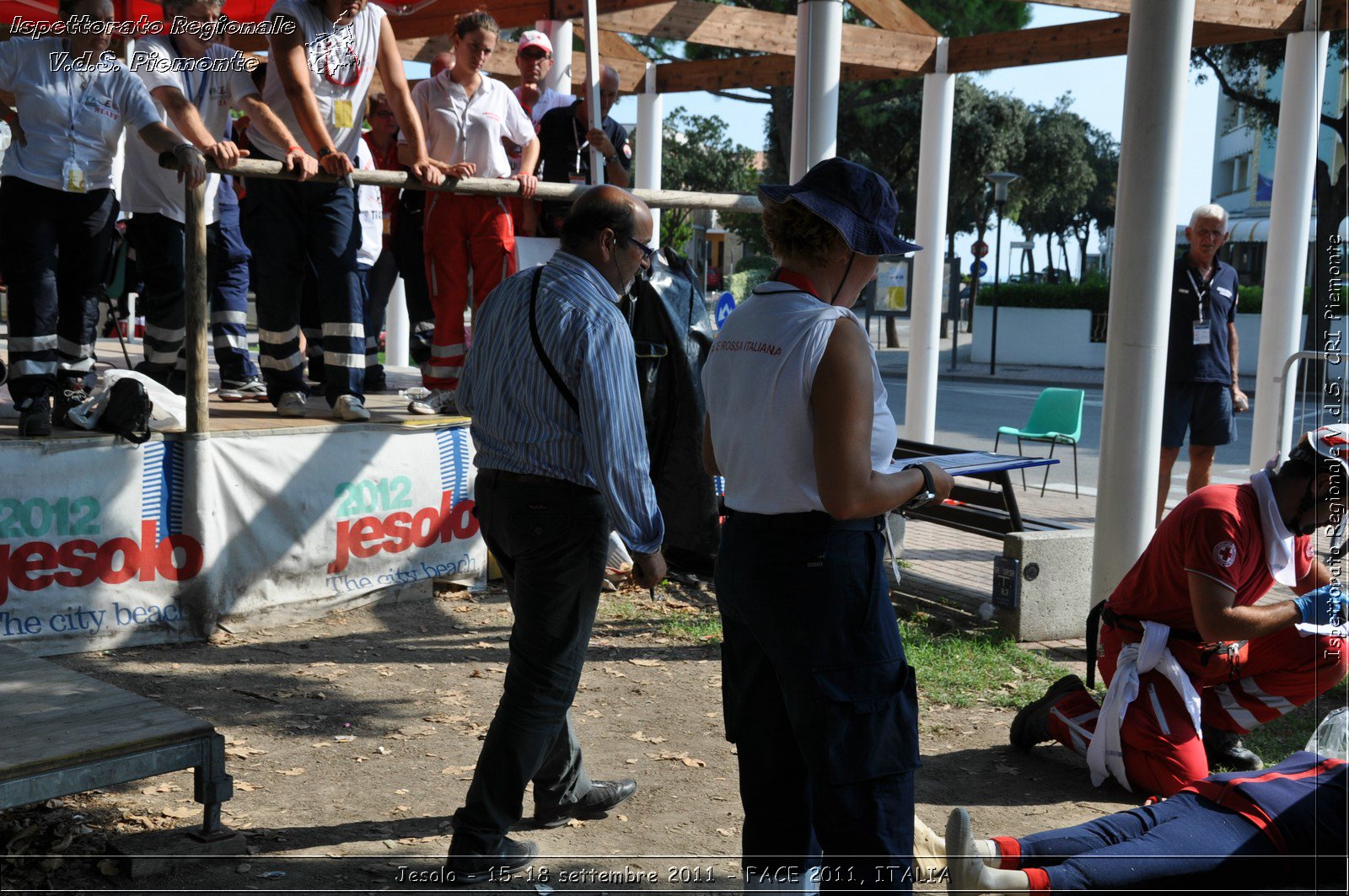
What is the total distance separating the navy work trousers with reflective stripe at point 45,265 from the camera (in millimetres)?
5781

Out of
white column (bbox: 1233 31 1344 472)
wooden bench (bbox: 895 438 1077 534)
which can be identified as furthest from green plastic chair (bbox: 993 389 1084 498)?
wooden bench (bbox: 895 438 1077 534)

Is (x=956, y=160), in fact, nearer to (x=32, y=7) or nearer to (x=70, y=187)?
(x=32, y=7)

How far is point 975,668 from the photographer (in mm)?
5895

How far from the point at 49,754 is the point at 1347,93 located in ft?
11.6

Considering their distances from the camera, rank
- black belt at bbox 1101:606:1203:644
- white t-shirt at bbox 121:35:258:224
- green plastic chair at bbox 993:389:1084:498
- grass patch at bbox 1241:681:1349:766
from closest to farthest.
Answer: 1. black belt at bbox 1101:606:1203:644
2. grass patch at bbox 1241:681:1349:766
3. white t-shirt at bbox 121:35:258:224
4. green plastic chair at bbox 993:389:1084:498

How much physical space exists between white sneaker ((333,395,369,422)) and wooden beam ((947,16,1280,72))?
6.84 m

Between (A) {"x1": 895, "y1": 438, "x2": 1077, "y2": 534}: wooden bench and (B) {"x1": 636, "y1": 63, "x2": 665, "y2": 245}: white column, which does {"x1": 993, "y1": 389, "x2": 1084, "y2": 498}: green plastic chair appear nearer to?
(A) {"x1": 895, "y1": 438, "x2": 1077, "y2": 534}: wooden bench

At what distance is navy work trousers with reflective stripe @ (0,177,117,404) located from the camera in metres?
5.78

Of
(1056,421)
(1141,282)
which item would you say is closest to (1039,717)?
(1141,282)

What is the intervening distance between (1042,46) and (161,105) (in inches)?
302

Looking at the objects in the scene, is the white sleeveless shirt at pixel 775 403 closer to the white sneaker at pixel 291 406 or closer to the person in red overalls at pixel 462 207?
the white sneaker at pixel 291 406

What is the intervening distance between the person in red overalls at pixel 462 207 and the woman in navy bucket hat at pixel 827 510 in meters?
4.36

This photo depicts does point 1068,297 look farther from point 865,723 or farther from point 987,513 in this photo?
point 865,723

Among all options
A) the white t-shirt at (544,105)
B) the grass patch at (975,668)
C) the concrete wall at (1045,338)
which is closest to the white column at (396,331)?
the white t-shirt at (544,105)
